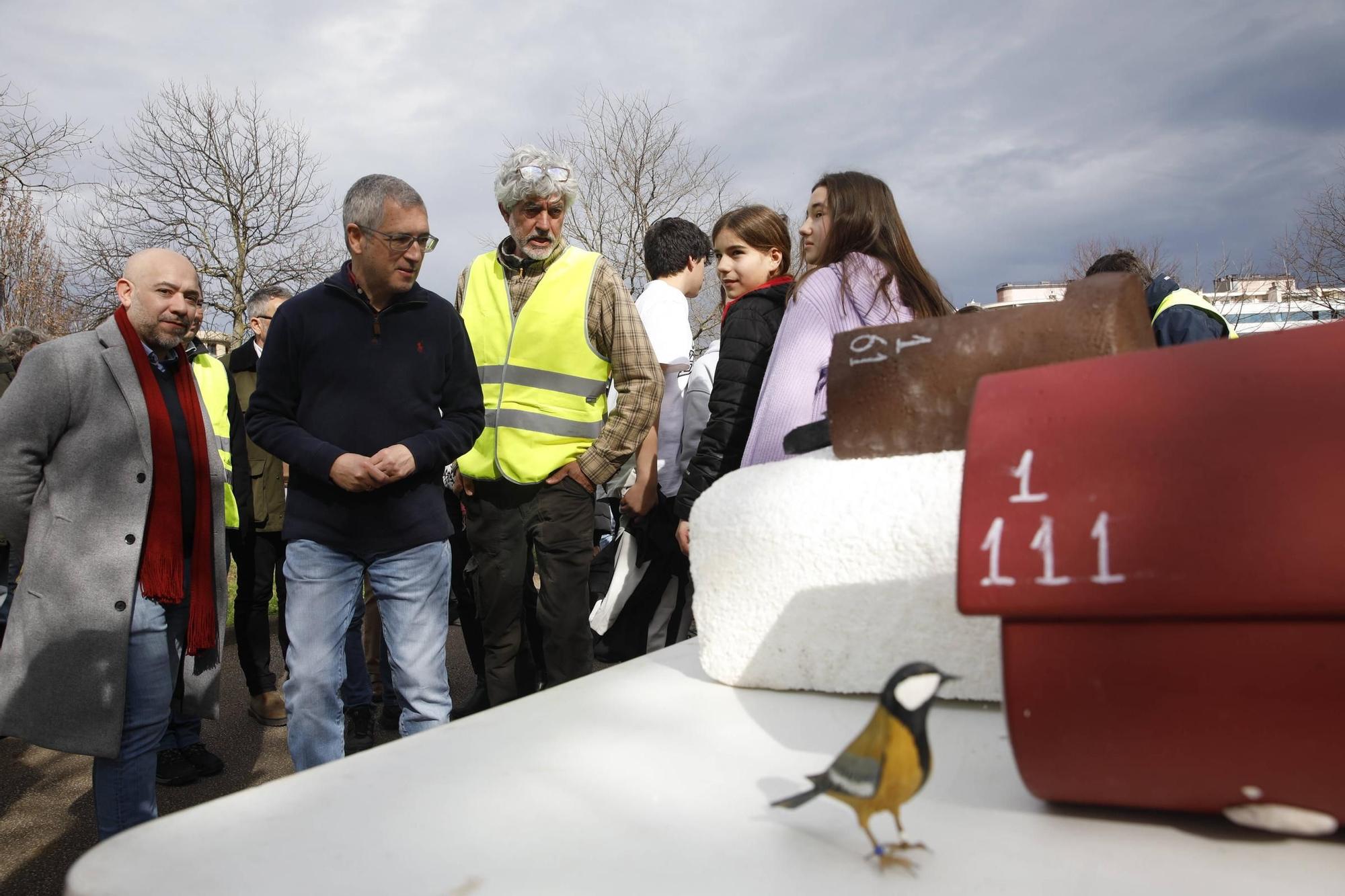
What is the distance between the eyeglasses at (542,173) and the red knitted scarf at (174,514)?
123cm

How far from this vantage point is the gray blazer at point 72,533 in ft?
8.49

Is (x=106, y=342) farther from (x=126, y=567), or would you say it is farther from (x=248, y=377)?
(x=248, y=377)

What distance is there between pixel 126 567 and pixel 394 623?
2.47ft

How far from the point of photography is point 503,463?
3.16 meters

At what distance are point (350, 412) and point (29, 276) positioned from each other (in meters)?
21.2

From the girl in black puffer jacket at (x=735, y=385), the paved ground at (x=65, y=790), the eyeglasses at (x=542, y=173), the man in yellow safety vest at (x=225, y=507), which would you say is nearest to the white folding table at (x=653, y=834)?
the girl in black puffer jacket at (x=735, y=385)

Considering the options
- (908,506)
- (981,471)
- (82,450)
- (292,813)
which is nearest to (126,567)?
(82,450)

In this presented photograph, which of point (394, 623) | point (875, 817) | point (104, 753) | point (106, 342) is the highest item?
point (106, 342)

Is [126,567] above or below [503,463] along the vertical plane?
below

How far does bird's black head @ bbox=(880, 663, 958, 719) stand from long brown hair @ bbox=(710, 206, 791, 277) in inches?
114

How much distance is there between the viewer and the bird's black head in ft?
2.44

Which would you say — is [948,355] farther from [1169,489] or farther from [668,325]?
[668,325]

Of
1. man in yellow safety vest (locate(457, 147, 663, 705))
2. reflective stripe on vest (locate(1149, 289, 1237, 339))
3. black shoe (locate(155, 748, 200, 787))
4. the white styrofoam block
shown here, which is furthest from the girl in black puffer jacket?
→ black shoe (locate(155, 748, 200, 787))

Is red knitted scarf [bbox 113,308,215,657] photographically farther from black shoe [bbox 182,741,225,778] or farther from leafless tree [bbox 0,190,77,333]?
leafless tree [bbox 0,190,77,333]
